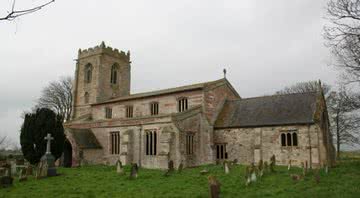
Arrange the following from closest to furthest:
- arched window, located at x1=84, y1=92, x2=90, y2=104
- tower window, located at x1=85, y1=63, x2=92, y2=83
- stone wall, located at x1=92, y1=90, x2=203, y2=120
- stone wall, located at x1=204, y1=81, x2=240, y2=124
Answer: stone wall, located at x1=204, y1=81, x2=240, y2=124, stone wall, located at x1=92, y1=90, x2=203, y2=120, arched window, located at x1=84, y1=92, x2=90, y2=104, tower window, located at x1=85, y1=63, x2=92, y2=83

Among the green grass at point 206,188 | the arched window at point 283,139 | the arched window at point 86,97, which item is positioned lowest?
the green grass at point 206,188

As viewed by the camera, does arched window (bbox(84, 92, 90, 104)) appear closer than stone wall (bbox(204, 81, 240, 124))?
No

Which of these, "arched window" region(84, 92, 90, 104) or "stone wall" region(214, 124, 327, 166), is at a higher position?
"arched window" region(84, 92, 90, 104)

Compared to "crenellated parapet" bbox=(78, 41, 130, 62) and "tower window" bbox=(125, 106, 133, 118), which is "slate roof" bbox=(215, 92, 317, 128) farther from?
"crenellated parapet" bbox=(78, 41, 130, 62)

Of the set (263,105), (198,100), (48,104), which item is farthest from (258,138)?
(48,104)

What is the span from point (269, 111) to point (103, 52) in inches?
967

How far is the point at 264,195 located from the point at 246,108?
16.7 meters

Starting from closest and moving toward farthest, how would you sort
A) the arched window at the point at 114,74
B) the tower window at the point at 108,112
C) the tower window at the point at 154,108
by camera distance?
the tower window at the point at 154,108 → the tower window at the point at 108,112 → the arched window at the point at 114,74

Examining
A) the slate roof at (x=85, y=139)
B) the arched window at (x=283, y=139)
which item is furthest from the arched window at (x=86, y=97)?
the arched window at (x=283, y=139)

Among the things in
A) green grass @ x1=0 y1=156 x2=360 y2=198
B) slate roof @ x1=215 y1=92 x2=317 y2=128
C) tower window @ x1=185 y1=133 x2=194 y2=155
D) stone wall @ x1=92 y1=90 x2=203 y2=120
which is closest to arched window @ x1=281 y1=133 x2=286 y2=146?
slate roof @ x1=215 y1=92 x2=317 y2=128

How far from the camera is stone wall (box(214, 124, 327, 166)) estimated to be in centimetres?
2186

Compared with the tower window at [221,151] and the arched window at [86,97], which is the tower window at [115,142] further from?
the arched window at [86,97]

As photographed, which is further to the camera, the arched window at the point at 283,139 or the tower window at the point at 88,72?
the tower window at the point at 88,72

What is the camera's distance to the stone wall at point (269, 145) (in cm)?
2186
